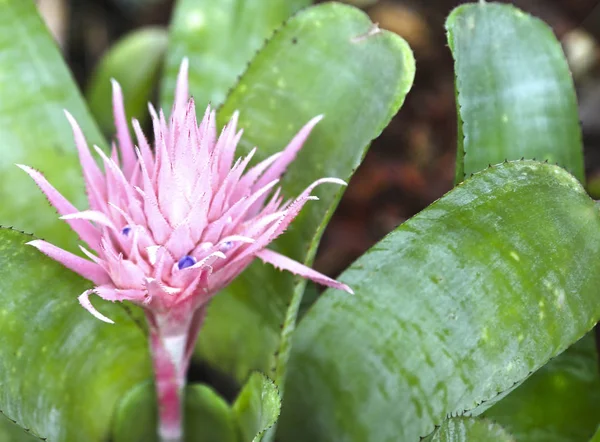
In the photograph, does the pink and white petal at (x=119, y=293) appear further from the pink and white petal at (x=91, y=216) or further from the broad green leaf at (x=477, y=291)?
the broad green leaf at (x=477, y=291)

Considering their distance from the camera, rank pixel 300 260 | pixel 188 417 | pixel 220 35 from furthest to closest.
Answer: pixel 220 35, pixel 188 417, pixel 300 260

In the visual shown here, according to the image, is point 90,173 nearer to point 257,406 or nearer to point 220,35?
point 257,406

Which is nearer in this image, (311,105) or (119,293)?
(119,293)

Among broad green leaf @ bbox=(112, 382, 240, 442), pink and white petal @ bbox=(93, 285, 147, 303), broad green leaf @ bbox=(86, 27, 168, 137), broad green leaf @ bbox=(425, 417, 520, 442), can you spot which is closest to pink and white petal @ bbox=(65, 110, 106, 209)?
pink and white petal @ bbox=(93, 285, 147, 303)

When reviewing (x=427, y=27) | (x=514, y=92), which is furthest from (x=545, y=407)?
(x=427, y=27)

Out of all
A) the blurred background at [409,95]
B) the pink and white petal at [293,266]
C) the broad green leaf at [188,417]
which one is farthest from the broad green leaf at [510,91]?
the blurred background at [409,95]

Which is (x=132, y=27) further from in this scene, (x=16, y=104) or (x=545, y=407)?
(x=545, y=407)

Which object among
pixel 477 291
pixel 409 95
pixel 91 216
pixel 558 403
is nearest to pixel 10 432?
pixel 91 216

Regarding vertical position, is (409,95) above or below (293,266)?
below

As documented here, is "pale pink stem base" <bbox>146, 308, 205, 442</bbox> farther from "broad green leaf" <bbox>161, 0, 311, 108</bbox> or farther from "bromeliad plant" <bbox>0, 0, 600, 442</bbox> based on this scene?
"broad green leaf" <bbox>161, 0, 311, 108</bbox>
